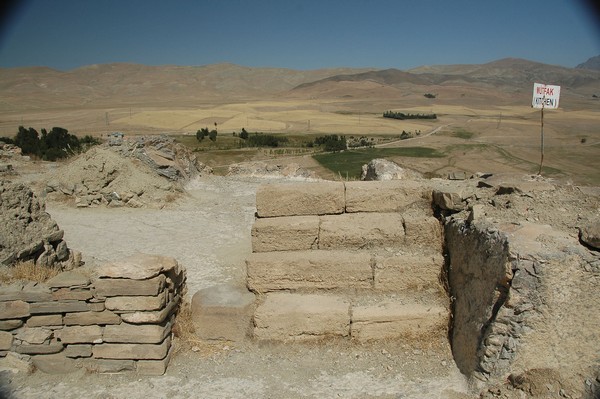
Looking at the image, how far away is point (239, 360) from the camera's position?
16.9 ft

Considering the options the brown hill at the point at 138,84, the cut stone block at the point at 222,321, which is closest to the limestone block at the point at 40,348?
the cut stone block at the point at 222,321

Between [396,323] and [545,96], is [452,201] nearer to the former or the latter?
[396,323]

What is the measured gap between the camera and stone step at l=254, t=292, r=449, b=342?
5.28 m

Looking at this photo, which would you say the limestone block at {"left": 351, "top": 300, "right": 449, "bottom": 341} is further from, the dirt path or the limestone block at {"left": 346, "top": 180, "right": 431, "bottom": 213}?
the limestone block at {"left": 346, "top": 180, "right": 431, "bottom": 213}

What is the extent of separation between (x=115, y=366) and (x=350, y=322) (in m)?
2.70

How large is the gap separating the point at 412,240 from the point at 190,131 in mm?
54684

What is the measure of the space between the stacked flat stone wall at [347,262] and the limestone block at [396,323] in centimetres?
1

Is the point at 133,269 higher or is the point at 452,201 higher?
the point at 452,201

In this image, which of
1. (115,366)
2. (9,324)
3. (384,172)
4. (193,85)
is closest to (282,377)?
(115,366)

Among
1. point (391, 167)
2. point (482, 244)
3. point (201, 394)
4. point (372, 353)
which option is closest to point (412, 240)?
point (482, 244)

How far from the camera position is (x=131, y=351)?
4887 millimetres

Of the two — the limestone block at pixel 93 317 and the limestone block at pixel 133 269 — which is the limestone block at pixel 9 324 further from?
the limestone block at pixel 133 269

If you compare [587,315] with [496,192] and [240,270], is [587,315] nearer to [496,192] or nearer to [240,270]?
[496,192]

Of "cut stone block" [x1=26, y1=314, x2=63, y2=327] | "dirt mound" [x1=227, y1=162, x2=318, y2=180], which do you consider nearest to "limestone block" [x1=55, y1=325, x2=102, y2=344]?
"cut stone block" [x1=26, y1=314, x2=63, y2=327]
